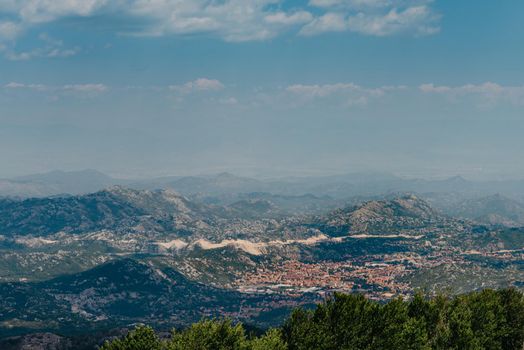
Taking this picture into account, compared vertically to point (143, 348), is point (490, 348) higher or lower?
lower

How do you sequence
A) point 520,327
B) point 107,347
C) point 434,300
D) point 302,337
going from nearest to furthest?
point 107,347
point 302,337
point 434,300
point 520,327

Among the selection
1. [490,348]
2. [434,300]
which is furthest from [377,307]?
[490,348]

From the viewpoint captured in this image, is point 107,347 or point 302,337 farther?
point 302,337

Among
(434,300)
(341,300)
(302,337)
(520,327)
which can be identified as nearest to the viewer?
(302,337)

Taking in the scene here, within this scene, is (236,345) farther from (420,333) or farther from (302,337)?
(420,333)

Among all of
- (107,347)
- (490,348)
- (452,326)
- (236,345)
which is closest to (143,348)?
(107,347)

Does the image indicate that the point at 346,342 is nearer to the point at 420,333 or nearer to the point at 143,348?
the point at 420,333
